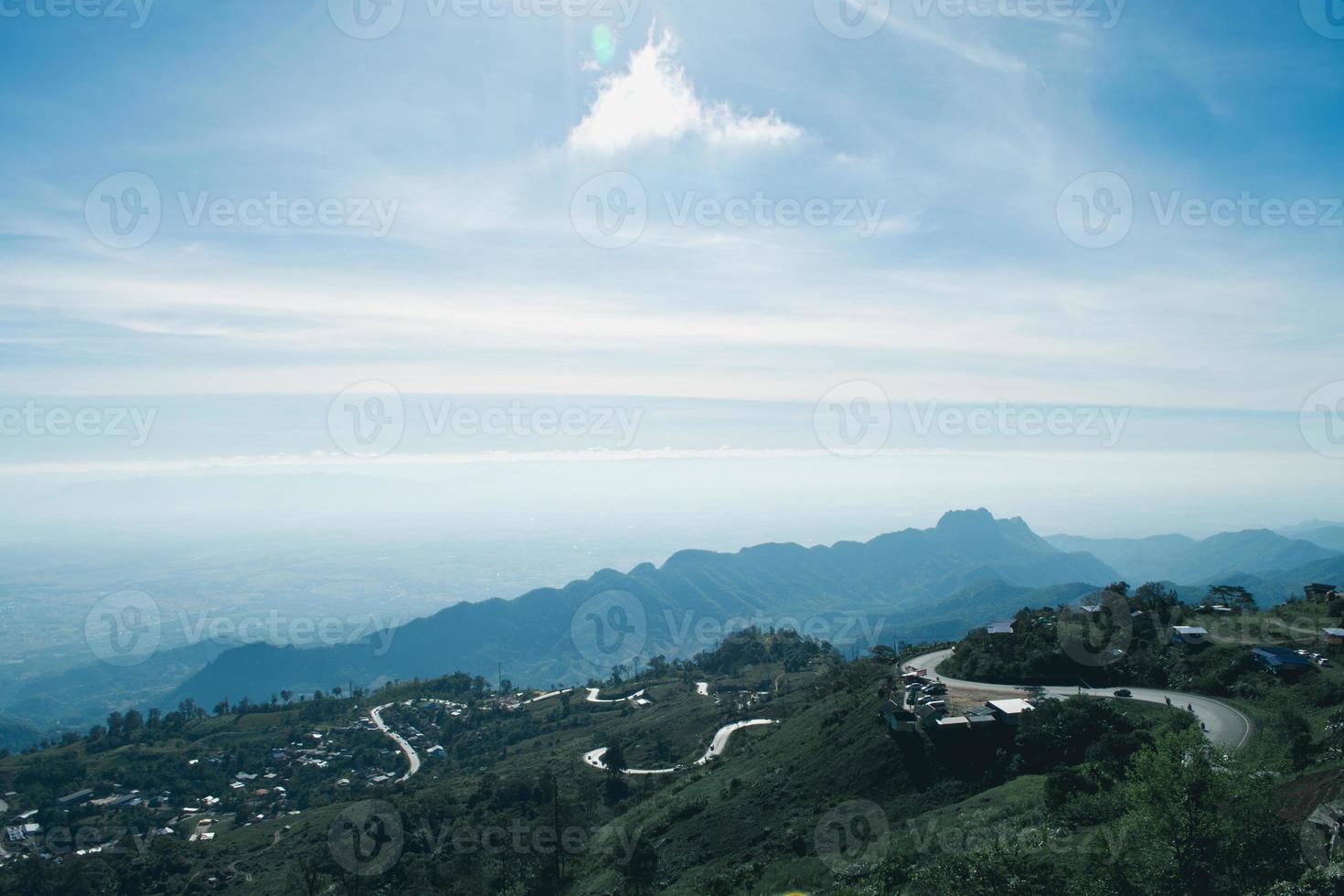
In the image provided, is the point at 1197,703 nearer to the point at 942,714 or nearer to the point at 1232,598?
the point at 942,714

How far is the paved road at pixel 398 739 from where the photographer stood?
108 m

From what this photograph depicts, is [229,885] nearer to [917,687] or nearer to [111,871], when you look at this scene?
[111,871]

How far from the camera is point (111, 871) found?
6569 centimetres

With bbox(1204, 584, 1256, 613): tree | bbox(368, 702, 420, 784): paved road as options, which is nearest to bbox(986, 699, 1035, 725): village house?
bbox(1204, 584, 1256, 613): tree

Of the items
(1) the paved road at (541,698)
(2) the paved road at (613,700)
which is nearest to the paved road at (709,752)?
(2) the paved road at (613,700)

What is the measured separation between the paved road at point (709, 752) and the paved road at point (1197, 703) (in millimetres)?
28597

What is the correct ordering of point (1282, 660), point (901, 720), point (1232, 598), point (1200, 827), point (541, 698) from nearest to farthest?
point (1200, 827) → point (901, 720) → point (1282, 660) → point (1232, 598) → point (541, 698)

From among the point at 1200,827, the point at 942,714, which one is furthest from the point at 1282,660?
the point at 1200,827

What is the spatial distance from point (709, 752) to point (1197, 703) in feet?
169

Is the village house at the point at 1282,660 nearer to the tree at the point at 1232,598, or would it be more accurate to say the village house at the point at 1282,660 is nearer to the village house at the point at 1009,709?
the village house at the point at 1009,709

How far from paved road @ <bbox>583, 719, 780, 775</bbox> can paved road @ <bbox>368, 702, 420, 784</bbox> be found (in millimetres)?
31068

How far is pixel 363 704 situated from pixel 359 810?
82.6 m

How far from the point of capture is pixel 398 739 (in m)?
122

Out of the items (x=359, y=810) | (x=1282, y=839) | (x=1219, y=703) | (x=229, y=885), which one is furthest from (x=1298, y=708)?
(x=229, y=885)
